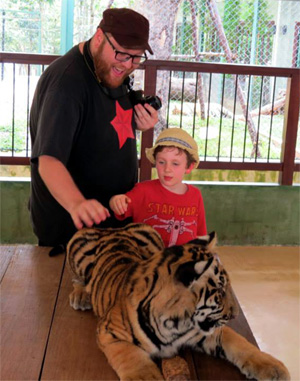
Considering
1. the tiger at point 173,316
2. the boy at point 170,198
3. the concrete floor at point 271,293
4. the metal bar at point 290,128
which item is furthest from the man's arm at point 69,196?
the metal bar at point 290,128

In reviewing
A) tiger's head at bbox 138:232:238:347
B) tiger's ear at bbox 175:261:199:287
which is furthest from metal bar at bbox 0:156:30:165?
tiger's ear at bbox 175:261:199:287

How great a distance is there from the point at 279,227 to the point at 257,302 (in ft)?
5.09

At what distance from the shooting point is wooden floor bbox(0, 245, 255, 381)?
1.51 meters

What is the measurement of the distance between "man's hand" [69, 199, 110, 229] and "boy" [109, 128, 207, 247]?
71cm

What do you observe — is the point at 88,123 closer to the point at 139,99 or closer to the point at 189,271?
the point at 139,99

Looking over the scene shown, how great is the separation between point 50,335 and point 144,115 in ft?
3.74

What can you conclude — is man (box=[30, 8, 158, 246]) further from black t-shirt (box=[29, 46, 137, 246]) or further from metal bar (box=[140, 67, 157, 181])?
metal bar (box=[140, 67, 157, 181])

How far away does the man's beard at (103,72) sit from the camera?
7.02 ft

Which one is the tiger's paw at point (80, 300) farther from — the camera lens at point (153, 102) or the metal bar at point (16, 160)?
the metal bar at point (16, 160)

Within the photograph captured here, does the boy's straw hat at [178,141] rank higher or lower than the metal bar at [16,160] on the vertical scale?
higher

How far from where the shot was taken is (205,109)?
6809 mm

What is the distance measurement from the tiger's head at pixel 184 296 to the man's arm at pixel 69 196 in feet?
0.81

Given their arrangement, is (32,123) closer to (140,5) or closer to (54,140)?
(54,140)

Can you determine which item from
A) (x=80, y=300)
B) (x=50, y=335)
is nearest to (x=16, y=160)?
(x=80, y=300)
